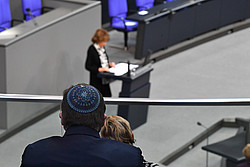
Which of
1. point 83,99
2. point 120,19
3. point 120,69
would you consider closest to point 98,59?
point 120,69

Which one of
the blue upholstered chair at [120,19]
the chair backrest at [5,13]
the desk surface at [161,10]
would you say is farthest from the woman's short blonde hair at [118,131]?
the blue upholstered chair at [120,19]

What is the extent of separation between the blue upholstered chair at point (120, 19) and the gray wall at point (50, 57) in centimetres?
162

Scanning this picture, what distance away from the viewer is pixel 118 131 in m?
2.38

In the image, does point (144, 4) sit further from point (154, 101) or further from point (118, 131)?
point (118, 131)

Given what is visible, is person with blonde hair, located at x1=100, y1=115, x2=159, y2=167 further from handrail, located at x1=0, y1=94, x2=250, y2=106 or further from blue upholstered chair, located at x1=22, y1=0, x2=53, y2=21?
blue upholstered chair, located at x1=22, y1=0, x2=53, y2=21

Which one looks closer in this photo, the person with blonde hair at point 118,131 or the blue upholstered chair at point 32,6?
the person with blonde hair at point 118,131

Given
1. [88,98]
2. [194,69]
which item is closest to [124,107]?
[88,98]

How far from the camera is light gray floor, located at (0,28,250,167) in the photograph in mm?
3867

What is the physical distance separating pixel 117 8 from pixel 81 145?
8.35 metres

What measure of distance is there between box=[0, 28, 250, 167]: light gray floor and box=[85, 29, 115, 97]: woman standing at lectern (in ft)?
4.58

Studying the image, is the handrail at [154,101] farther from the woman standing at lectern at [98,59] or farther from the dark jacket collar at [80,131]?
the woman standing at lectern at [98,59]

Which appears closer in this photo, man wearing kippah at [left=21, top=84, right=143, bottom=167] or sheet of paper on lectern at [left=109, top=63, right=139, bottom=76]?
man wearing kippah at [left=21, top=84, right=143, bottom=167]

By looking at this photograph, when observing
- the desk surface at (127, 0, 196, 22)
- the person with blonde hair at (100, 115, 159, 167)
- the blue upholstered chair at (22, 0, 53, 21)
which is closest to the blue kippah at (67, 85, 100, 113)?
the person with blonde hair at (100, 115, 159, 167)

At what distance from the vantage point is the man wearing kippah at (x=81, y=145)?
1.81 m
